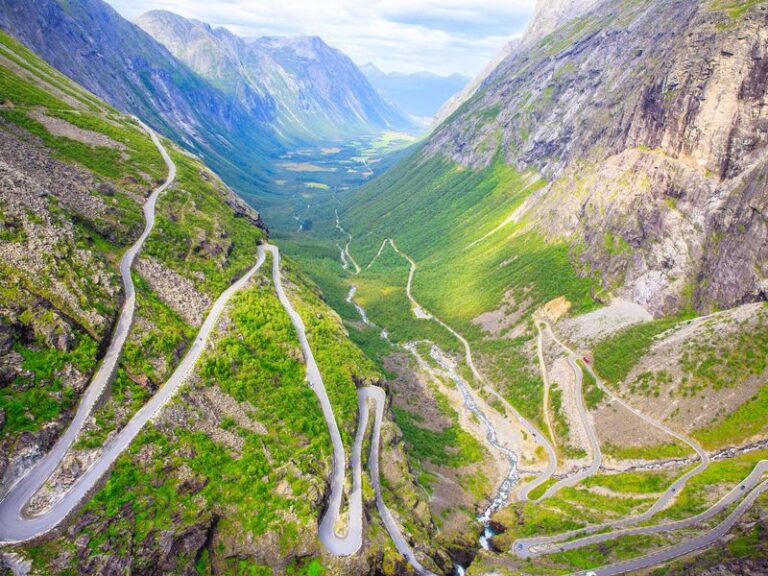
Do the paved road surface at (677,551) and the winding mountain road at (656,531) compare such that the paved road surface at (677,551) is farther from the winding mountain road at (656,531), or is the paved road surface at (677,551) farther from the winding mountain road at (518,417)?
the winding mountain road at (518,417)

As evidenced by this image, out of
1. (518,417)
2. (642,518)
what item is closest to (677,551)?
(642,518)

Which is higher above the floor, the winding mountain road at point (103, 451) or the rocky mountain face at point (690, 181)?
the rocky mountain face at point (690, 181)

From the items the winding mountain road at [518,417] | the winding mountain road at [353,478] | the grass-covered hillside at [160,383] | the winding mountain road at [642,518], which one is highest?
the grass-covered hillside at [160,383]

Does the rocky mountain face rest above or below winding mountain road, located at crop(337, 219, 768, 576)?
above

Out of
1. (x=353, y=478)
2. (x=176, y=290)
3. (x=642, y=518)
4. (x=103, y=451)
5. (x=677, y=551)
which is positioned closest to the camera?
(x=103, y=451)

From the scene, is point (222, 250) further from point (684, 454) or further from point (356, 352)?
point (684, 454)

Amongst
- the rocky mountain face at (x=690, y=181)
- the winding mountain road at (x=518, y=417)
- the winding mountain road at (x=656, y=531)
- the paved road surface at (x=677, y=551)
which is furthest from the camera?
the rocky mountain face at (x=690, y=181)

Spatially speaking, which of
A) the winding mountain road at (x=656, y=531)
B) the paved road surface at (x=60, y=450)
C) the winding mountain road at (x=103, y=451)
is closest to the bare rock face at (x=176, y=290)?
the winding mountain road at (x=103, y=451)

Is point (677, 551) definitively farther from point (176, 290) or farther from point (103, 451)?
point (176, 290)

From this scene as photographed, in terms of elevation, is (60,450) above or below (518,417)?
above

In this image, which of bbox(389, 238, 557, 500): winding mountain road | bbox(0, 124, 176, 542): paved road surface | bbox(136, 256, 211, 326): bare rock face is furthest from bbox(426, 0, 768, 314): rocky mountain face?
bbox(0, 124, 176, 542): paved road surface

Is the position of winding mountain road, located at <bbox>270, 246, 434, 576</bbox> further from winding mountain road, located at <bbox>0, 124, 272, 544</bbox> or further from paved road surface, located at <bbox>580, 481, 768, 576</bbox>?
paved road surface, located at <bbox>580, 481, 768, 576</bbox>

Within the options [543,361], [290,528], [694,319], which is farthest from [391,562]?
[694,319]
